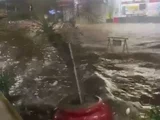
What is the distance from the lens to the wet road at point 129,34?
100cm

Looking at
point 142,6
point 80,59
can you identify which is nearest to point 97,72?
point 80,59

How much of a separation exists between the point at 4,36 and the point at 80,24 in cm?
33

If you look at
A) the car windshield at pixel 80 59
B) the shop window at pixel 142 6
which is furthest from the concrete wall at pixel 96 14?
the shop window at pixel 142 6

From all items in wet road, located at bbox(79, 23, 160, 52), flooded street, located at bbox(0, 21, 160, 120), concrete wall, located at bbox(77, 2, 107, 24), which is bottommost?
flooded street, located at bbox(0, 21, 160, 120)

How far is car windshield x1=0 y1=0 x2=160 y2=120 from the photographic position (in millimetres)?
1011

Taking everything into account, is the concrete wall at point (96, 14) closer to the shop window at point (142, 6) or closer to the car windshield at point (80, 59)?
the car windshield at point (80, 59)

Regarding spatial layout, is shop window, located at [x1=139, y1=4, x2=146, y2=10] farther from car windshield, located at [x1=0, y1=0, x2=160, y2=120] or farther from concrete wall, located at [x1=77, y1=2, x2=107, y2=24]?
concrete wall, located at [x1=77, y1=2, x2=107, y2=24]

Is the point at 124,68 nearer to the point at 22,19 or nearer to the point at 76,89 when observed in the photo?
the point at 76,89

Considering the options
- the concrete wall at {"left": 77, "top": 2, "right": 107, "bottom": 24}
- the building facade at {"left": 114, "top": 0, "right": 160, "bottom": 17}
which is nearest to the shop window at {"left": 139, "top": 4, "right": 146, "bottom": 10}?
the building facade at {"left": 114, "top": 0, "right": 160, "bottom": 17}

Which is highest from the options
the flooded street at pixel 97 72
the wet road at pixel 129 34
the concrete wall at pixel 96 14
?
the concrete wall at pixel 96 14

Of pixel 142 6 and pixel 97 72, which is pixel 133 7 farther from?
pixel 97 72

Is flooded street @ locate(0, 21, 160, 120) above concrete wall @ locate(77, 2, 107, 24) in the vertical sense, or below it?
below

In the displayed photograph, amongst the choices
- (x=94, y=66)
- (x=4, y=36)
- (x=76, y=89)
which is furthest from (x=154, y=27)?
(x=4, y=36)

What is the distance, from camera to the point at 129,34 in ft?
3.37
